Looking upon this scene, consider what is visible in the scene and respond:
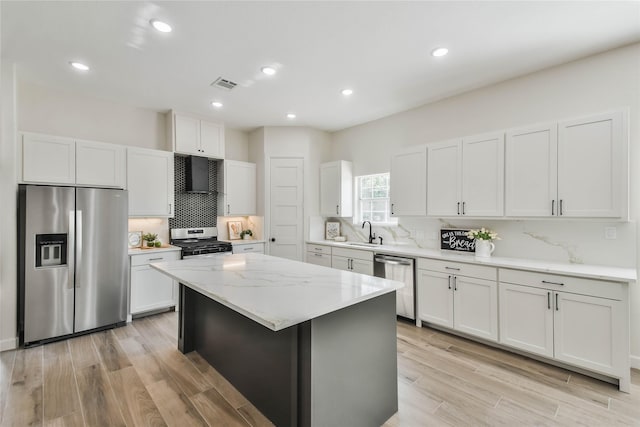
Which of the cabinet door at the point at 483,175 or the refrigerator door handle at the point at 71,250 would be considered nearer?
the cabinet door at the point at 483,175

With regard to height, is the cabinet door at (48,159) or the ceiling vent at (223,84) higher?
the ceiling vent at (223,84)

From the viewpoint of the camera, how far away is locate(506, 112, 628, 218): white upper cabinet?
250cm

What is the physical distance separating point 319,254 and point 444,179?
7.33 feet

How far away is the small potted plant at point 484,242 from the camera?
3328 millimetres

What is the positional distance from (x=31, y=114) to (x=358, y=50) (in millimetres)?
3852

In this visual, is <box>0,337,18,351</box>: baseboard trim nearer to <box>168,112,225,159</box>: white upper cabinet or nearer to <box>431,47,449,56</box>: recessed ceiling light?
<box>168,112,225,159</box>: white upper cabinet

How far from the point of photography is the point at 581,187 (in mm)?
2660

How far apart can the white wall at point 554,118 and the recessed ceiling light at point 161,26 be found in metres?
3.20

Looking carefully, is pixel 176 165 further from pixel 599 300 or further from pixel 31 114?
pixel 599 300

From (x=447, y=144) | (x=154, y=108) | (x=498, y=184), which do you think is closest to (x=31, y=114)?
(x=154, y=108)

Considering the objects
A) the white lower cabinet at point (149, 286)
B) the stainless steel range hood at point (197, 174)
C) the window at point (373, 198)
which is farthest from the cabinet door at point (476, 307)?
the stainless steel range hood at point (197, 174)

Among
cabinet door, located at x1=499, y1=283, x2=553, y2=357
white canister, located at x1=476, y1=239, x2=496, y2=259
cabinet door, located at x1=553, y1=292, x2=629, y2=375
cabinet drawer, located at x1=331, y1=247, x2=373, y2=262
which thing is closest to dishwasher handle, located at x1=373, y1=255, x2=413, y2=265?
cabinet drawer, located at x1=331, y1=247, x2=373, y2=262

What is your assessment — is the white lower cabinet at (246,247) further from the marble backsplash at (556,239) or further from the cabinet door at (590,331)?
the cabinet door at (590,331)

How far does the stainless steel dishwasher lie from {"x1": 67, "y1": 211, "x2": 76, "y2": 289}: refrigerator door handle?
358 cm
